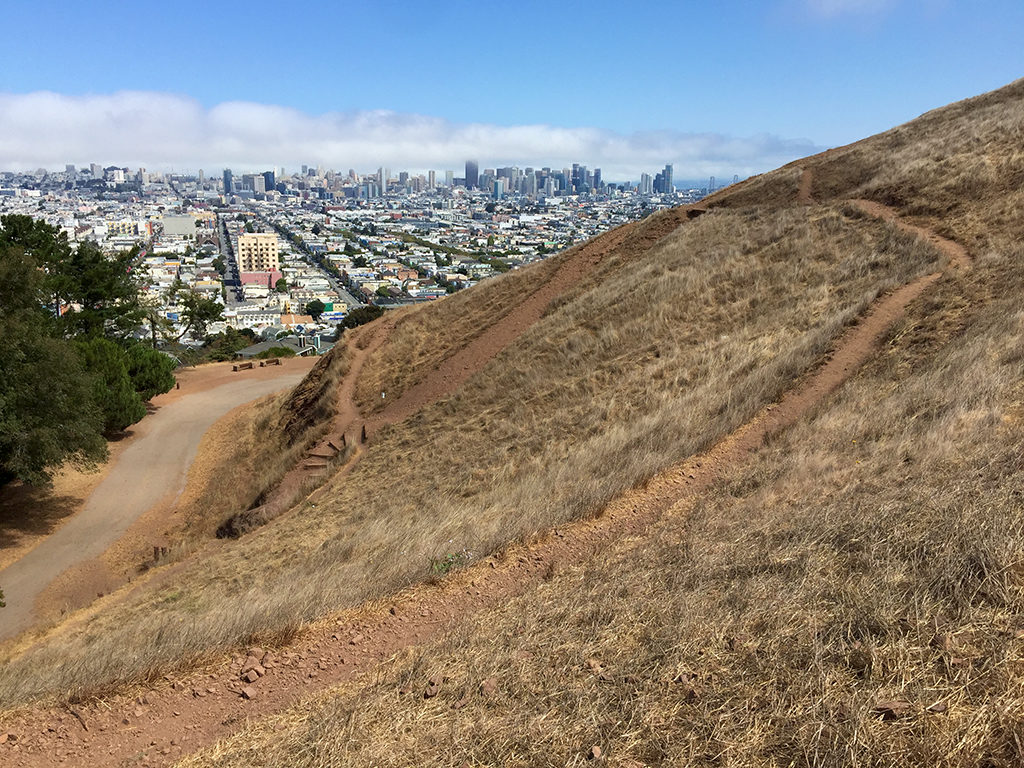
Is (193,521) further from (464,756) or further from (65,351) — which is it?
(464,756)

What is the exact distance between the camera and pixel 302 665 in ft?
17.0

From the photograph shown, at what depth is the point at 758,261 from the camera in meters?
15.8

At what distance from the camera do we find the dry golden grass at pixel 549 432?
6516mm

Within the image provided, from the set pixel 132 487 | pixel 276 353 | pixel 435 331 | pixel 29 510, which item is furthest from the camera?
pixel 276 353

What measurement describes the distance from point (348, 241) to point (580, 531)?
188646 mm

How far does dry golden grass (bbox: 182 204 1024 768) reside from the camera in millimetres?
3113

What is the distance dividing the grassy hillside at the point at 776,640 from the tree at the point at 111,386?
1863cm

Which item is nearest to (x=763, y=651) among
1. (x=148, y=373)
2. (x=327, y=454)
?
(x=327, y=454)

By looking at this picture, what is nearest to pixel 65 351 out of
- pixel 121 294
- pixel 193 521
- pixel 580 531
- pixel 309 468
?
pixel 193 521

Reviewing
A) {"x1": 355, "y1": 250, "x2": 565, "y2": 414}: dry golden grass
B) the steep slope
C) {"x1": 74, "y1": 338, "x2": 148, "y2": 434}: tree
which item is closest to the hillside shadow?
{"x1": 74, "y1": 338, "x2": 148, "y2": 434}: tree

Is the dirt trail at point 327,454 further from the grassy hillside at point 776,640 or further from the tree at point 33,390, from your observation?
the grassy hillside at point 776,640

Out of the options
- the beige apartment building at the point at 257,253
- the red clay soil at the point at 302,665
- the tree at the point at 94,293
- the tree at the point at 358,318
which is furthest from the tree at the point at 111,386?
the beige apartment building at the point at 257,253

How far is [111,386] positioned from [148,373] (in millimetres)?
2142

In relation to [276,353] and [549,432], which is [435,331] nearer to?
[549,432]
